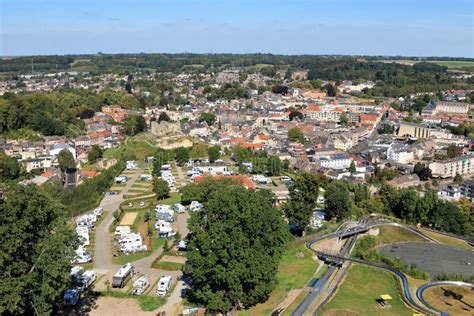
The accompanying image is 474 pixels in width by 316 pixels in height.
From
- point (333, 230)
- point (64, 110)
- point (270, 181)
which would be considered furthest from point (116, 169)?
point (64, 110)

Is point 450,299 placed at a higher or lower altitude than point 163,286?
lower

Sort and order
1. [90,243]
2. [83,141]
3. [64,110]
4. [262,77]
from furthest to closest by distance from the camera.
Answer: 1. [262,77]
2. [64,110]
3. [83,141]
4. [90,243]

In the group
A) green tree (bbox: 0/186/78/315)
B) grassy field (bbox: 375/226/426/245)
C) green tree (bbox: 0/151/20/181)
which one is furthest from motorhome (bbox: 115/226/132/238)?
green tree (bbox: 0/151/20/181)

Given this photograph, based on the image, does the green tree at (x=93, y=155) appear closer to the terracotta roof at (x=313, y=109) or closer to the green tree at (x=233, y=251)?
the green tree at (x=233, y=251)

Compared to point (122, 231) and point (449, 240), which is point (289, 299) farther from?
point (449, 240)

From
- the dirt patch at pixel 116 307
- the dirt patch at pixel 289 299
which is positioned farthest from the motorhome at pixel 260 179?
the dirt patch at pixel 116 307

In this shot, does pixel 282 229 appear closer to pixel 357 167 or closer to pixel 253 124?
pixel 357 167

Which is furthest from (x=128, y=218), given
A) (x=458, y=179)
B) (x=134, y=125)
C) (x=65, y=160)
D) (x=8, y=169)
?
(x=134, y=125)
